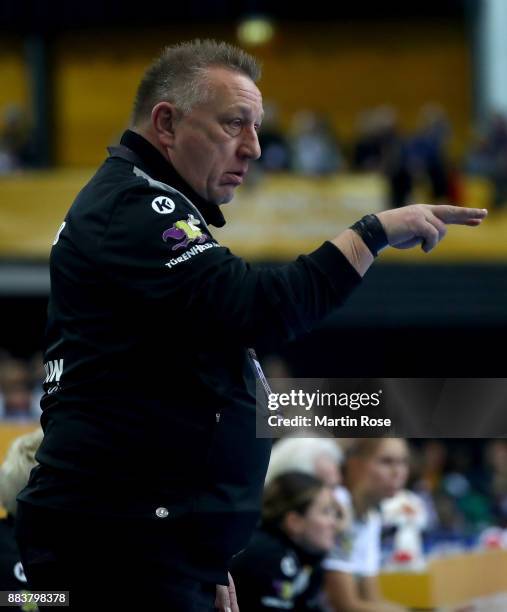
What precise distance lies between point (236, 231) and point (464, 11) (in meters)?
6.30

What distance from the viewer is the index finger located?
2.40 m

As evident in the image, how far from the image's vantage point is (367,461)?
5.04 metres

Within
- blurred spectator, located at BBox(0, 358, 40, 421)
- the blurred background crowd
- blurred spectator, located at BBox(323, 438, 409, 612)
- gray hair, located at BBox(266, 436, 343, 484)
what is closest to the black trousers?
gray hair, located at BBox(266, 436, 343, 484)

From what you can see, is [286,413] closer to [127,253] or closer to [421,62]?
[127,253]

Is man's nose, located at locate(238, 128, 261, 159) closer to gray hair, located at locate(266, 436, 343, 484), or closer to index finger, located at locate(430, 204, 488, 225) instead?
A: index finger, located at locate(430, 204, 488, 225)

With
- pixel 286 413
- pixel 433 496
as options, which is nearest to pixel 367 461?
pixel 286 413

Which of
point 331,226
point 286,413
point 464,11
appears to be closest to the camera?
point 286,413

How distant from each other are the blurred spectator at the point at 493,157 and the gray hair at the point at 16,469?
9446mm

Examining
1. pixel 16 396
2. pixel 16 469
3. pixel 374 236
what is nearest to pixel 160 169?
pixel 374 236

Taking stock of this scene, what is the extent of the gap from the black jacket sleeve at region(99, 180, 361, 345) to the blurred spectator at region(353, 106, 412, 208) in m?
9.80

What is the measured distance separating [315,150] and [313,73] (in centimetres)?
481

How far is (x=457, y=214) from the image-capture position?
2.41 m

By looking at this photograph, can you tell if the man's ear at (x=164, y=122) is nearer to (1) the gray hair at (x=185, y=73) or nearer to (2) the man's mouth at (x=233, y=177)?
(1) the gray hair at (x=185, y=73)

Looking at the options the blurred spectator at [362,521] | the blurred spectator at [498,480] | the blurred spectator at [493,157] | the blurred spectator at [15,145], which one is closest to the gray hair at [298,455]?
the blurred spectator at [362,521]
